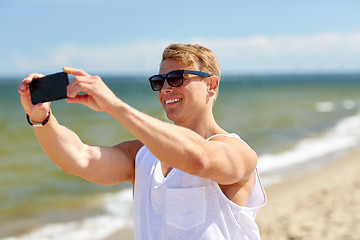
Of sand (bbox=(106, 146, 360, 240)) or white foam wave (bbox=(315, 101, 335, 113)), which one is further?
white foam wave (bbox=(315, 101, 335, 113))

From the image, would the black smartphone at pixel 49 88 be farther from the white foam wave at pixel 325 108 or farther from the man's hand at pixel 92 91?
the white foam wave at pixel 325 108

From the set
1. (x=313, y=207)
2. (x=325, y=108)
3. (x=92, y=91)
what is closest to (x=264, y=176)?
(x=313, y=207)

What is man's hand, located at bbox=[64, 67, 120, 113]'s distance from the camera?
1556mm

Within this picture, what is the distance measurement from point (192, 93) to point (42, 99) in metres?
0.79

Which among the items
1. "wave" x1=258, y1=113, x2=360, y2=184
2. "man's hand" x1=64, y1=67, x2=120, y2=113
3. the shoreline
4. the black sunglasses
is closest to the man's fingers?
"man's hand" x1=64, y1=67, x2=120, y2=113

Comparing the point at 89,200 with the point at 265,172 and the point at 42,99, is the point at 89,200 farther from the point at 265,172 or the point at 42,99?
the point at 42,99

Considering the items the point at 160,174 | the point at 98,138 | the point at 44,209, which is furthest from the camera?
the point at 98,138

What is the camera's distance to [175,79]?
2209mm

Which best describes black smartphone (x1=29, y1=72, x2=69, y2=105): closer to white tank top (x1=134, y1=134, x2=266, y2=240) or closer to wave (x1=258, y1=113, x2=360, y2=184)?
white tank top (x1=134, y1=134, x2=266, y2=240)

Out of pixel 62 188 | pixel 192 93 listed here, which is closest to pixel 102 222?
pixel 62 188

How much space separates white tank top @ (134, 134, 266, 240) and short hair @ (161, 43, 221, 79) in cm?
59

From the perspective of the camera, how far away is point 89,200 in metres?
8.27

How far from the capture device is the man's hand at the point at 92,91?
156 centimetres

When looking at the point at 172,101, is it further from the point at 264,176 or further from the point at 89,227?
the point at 264,176
